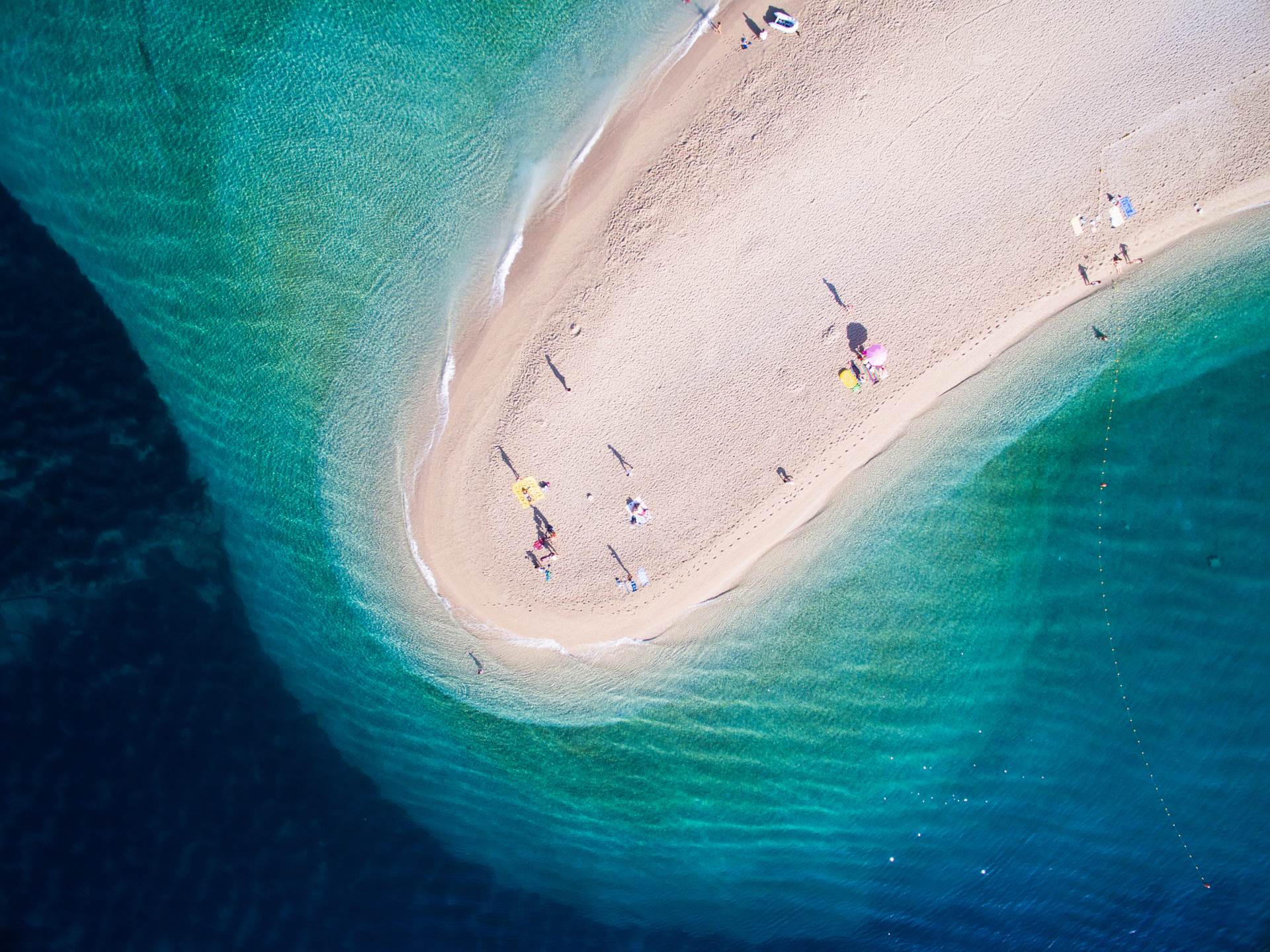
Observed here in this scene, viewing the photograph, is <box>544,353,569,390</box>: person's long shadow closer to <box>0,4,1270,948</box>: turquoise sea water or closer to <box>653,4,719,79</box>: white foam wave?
<box>0,4,1270,948</box>: turquoise sea water

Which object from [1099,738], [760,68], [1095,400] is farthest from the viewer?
[1099,738]

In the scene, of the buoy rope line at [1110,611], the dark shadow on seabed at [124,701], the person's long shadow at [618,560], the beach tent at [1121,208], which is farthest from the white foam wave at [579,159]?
the buoy rope line at [1110,611]

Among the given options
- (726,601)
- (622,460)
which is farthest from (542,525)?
(726,601)

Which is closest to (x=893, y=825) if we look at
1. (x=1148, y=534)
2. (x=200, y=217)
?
(x=1148, y=534)

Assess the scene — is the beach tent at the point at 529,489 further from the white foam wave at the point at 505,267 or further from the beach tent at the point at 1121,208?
the beach tent at the point at 1121,208

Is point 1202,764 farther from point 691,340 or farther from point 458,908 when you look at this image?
point 458,908

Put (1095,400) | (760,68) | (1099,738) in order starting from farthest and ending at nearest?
(1099,738) → (1095,400) → (760,68)
